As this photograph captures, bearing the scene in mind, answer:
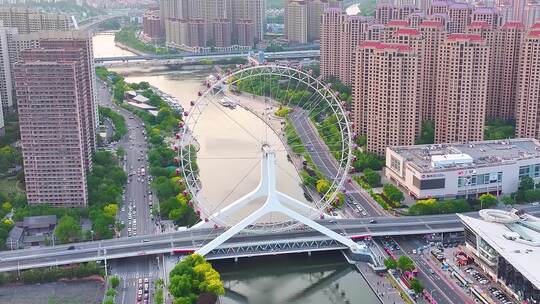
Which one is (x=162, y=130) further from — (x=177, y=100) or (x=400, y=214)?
(x=400, y=214)

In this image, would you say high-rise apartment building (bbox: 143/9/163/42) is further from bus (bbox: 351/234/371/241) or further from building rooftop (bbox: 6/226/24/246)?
bus (bbox: 351/234/371/241)

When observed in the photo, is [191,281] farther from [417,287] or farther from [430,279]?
[430,279]

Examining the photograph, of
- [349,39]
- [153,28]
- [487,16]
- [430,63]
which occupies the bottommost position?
[430,63]

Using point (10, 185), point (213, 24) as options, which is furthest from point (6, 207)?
point (213, 24)

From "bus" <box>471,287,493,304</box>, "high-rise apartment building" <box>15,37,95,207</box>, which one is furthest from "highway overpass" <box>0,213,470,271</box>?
"high-rise apartment building" <box>15,37,95,207</box>

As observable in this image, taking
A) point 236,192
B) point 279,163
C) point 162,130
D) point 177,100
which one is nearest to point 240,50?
point 177,100
